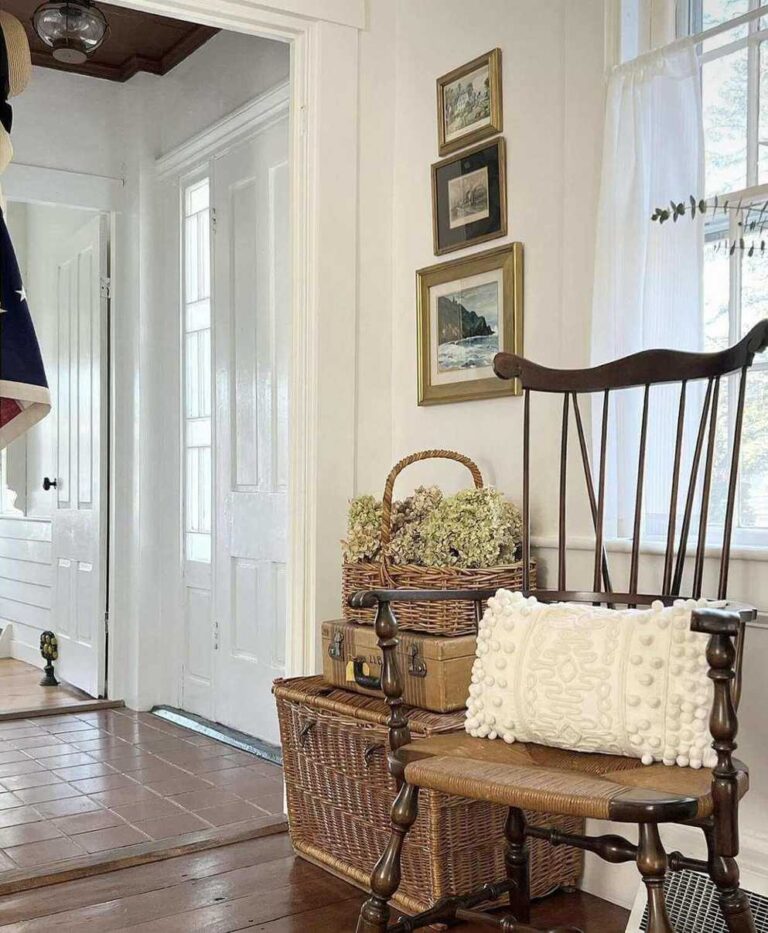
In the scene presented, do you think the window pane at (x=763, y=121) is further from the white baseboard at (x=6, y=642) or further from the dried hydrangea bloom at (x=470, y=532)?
the white baseboard at (x=6, y=642)

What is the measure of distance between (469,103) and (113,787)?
2334 millimetres

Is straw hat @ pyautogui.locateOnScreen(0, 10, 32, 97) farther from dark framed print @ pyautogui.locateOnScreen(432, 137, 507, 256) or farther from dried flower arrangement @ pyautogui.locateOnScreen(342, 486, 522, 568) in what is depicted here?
dried flower arrangement @ pyautogui.locateOnScreen(342, 486, 522, 568)

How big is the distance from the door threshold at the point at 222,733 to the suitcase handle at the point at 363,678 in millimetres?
1072

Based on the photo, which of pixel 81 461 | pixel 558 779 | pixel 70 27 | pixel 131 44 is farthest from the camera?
pixel 81 461

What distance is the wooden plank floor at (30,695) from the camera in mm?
4578

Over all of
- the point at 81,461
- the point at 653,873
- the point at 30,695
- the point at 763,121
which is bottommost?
the point at 30,695

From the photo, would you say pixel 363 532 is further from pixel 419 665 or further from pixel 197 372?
pixel 197 372

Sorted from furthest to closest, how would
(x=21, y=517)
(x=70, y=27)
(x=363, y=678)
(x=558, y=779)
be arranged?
(x=21, y=517), (x=70, y=27), (x=363, y=678), (x=558, y=779)

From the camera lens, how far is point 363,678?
2.46 m

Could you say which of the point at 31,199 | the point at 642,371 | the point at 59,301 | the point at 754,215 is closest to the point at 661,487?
the point at 642,371

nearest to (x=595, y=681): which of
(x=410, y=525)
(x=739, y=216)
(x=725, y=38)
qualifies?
(x=410, y=525)

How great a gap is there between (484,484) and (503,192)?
778 millimetres

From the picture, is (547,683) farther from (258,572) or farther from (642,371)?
(258,572)

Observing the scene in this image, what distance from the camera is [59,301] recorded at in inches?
200
